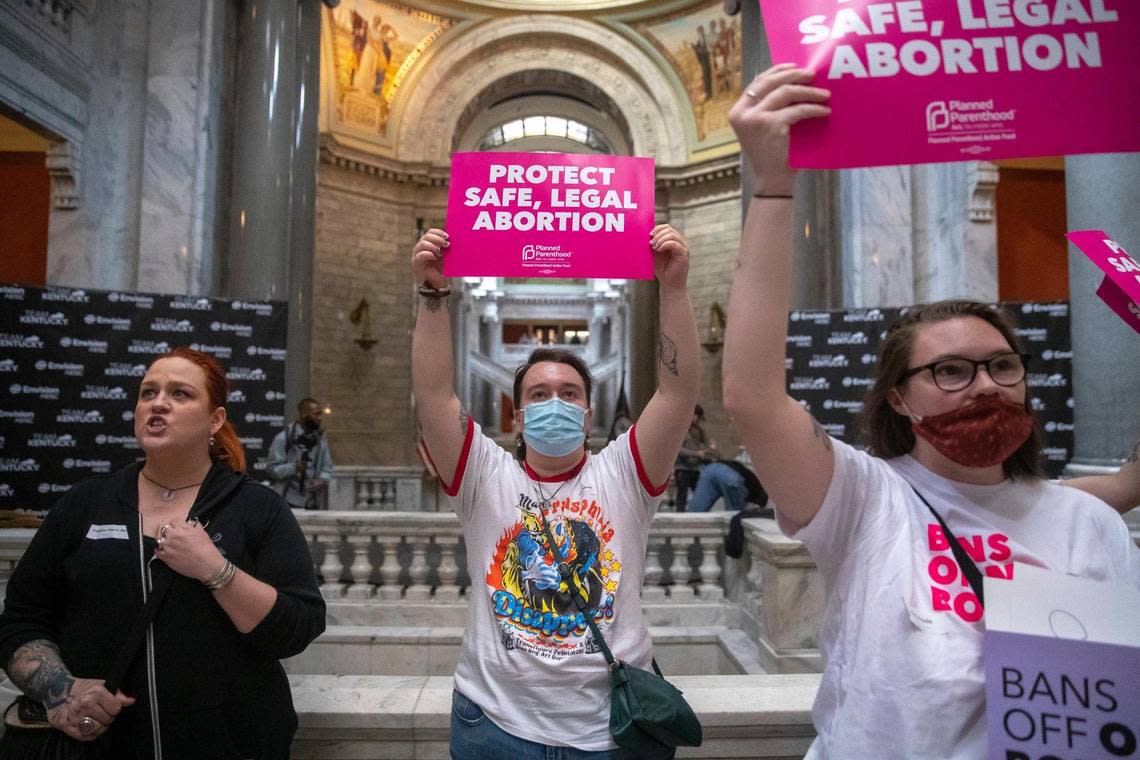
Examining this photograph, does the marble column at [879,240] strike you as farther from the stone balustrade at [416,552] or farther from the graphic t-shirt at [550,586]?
the graphic t-shirt at [550,586]

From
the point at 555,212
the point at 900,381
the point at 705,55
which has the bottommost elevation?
the point at 900,381

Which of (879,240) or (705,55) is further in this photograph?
(705,55)

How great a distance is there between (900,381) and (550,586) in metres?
0.97

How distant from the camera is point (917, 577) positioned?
1192 mm

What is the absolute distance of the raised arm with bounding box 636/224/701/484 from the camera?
6.22ft

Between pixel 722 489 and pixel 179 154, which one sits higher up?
pixel 179 154

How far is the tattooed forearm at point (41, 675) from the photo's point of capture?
1.59 m

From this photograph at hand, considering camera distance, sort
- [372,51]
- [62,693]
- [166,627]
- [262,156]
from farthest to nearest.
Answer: [372,51] < [262,156] < [166,627] < [62,693]

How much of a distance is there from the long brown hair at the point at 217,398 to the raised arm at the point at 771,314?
1.51 m

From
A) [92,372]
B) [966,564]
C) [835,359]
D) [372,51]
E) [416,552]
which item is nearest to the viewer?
[966,564]

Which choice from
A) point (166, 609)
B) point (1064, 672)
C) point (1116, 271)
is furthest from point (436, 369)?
point (1116, 271)

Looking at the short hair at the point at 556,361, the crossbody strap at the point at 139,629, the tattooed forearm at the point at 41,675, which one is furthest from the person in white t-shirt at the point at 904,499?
the tattooed forearm at the point at 41,675

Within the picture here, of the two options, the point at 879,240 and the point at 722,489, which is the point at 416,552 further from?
the point at 879,240

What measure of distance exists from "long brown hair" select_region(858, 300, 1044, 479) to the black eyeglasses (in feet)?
0.19
